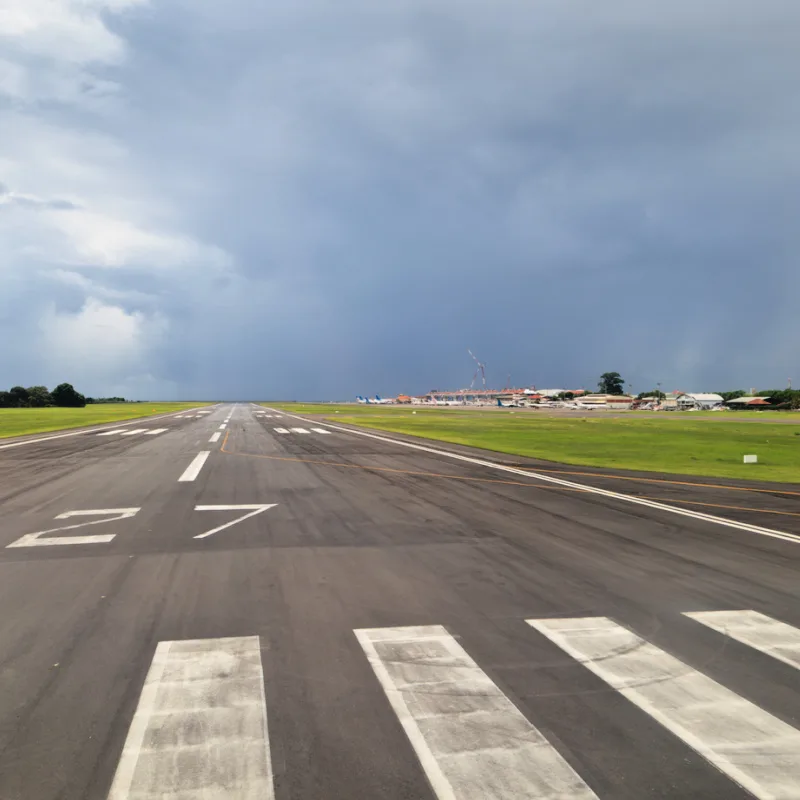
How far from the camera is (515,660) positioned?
4.86m

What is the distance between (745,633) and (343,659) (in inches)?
161

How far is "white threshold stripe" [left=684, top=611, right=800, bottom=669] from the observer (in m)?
5.15

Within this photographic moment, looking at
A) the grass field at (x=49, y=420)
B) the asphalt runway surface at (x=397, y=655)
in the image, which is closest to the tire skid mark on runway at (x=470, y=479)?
the asphalt runway surface at (x=397, y=655)

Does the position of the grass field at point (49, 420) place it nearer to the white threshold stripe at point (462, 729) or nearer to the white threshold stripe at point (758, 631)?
the white threshold stripe at point (462, 729)

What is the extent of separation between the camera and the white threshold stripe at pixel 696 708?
338 centimetres

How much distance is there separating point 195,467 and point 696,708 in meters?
17.6

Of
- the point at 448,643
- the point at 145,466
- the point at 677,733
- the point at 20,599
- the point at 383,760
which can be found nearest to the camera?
the point at 383,760

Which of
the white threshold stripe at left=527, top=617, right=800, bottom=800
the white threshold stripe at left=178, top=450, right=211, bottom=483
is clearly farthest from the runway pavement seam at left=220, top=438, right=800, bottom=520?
the white threshold stripe at left=527, top=617, right=800, bottom=800

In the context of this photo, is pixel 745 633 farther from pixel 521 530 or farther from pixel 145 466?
pixel 145 466

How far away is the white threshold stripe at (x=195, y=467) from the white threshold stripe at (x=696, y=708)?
13.1m

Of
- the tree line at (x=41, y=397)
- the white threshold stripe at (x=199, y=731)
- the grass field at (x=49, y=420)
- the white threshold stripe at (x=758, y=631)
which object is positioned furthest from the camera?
the tree line at (x=41, y=397)

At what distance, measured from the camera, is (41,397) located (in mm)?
114375

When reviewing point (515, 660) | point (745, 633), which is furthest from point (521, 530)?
point (515, 660)

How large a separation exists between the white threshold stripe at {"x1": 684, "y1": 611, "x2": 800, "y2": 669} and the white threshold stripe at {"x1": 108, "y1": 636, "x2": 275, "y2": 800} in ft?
15.1
